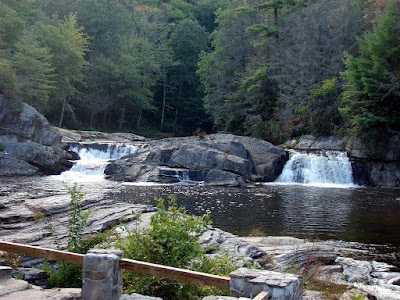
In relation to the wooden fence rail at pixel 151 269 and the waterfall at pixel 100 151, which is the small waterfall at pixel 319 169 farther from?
the wooden fence rail at pixel 151 269

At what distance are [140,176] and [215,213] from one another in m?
9.47

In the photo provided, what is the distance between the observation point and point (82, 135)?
32.4 meters

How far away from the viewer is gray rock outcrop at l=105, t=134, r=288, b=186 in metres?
22.3

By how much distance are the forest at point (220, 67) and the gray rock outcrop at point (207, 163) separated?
5.39m

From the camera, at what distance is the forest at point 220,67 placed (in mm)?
23609

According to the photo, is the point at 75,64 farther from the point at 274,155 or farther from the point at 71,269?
the point at 71,269

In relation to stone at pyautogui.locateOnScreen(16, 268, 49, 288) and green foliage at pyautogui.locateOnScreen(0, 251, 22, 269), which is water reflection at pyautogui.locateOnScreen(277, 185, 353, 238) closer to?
stone at pyautogui.locateOnScreen(16, 268, 49, 288)

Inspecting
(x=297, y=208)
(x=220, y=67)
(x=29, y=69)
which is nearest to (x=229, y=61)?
(x=220, y=67)

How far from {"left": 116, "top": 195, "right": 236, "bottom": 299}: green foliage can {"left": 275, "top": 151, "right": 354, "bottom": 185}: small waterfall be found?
62.6 ft

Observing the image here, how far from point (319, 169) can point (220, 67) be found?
17.9 metres

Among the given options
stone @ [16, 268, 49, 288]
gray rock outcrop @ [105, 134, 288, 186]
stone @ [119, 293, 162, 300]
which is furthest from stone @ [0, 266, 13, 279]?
gray rock outcrop @ [105, 134, 288, 186]

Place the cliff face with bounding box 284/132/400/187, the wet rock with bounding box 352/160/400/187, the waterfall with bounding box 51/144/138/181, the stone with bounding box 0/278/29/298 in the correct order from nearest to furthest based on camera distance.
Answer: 1. the stone with bounding box 0/278/29/298
2. the wet rock with bounding box 352/160/400/187
3. the cliff face with bounding box 284/132/400/187
4. the waterfall with bounding box 51/144/138/181

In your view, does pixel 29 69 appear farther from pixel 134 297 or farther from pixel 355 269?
pixel 134 297

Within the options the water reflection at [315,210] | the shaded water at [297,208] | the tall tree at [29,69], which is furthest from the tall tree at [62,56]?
the water reflection at [315,210]
